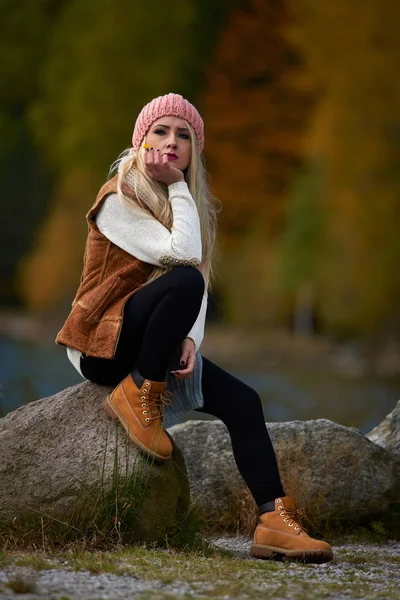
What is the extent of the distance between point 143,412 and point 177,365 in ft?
0.83

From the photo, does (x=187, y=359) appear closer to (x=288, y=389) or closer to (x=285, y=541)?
(x=285, y=541)

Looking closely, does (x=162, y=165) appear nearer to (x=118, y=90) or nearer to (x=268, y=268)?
(x=268, y=268)

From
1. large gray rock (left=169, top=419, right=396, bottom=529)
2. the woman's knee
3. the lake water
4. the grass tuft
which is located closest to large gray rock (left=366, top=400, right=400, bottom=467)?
large gray rock (left=169, top=419, right=396, bottom=529)

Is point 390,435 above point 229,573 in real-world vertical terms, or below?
above

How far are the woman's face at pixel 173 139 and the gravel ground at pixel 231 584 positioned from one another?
1.44m

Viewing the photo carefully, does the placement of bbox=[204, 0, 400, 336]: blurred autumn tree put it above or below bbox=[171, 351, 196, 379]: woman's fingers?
above

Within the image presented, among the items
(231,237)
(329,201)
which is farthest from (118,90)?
(329,201)

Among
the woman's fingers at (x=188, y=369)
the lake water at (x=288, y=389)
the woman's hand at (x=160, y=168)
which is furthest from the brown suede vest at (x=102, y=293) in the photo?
the lake water at (x=288, y=389)

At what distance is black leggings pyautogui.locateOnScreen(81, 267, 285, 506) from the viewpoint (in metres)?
3.62


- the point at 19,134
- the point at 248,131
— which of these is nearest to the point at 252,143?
the point at 248,131

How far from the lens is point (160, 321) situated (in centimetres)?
360

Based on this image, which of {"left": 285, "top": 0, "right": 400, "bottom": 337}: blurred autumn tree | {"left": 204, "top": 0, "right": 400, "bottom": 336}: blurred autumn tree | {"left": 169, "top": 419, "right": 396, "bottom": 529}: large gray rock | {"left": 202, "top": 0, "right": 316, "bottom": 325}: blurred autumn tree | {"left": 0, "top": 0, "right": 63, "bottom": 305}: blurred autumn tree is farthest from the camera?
{"left": 0, "top": 0, "right": 63, "bottom": 305}: blurred autumn tree

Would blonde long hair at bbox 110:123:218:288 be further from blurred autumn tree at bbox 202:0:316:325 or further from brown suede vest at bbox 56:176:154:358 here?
blurred autumn tree at bbox 202:0:316:325

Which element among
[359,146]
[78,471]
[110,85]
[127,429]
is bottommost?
[78,471]
